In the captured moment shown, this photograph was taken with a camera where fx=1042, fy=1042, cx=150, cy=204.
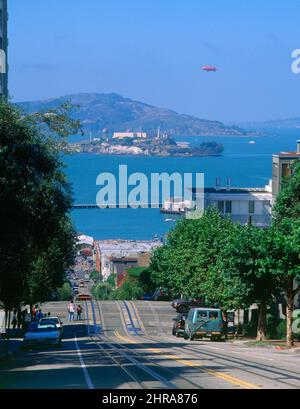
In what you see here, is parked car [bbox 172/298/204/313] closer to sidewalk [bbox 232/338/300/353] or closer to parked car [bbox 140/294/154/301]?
parked car [bbox 140/294/154/301]

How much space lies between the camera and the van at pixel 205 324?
51.0 meters

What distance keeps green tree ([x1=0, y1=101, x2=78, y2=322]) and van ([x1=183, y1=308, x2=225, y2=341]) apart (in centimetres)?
1381

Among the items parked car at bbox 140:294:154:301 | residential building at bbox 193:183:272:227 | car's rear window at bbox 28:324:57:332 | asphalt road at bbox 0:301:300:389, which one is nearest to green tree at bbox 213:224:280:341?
asphalt road at bbox 0:301:300:389

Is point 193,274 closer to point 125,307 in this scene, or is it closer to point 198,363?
point 125,307

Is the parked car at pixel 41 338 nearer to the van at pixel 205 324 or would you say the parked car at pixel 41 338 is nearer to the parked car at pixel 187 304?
the van at pixel 205 324

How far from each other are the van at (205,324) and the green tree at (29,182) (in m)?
13.8

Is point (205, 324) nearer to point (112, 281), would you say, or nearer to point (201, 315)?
point (201, 315)

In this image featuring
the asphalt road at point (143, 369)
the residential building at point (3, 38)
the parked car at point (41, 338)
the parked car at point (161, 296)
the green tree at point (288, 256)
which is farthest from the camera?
the parked car at point (161, 296)

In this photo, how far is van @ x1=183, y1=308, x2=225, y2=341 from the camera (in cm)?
5103

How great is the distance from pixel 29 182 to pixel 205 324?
2122 cm

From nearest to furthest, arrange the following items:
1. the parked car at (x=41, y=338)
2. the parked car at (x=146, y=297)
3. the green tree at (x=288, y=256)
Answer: the parked car at (x=41, y=338) < the green tree at (x=288, y=256) < the parked car at (x=146, y=297)

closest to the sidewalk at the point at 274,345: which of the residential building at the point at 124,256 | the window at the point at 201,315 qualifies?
the window at the point at 201,315

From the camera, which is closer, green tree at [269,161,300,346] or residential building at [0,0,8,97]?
A: green tree at [269,161,300,346]

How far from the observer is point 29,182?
105 ft
